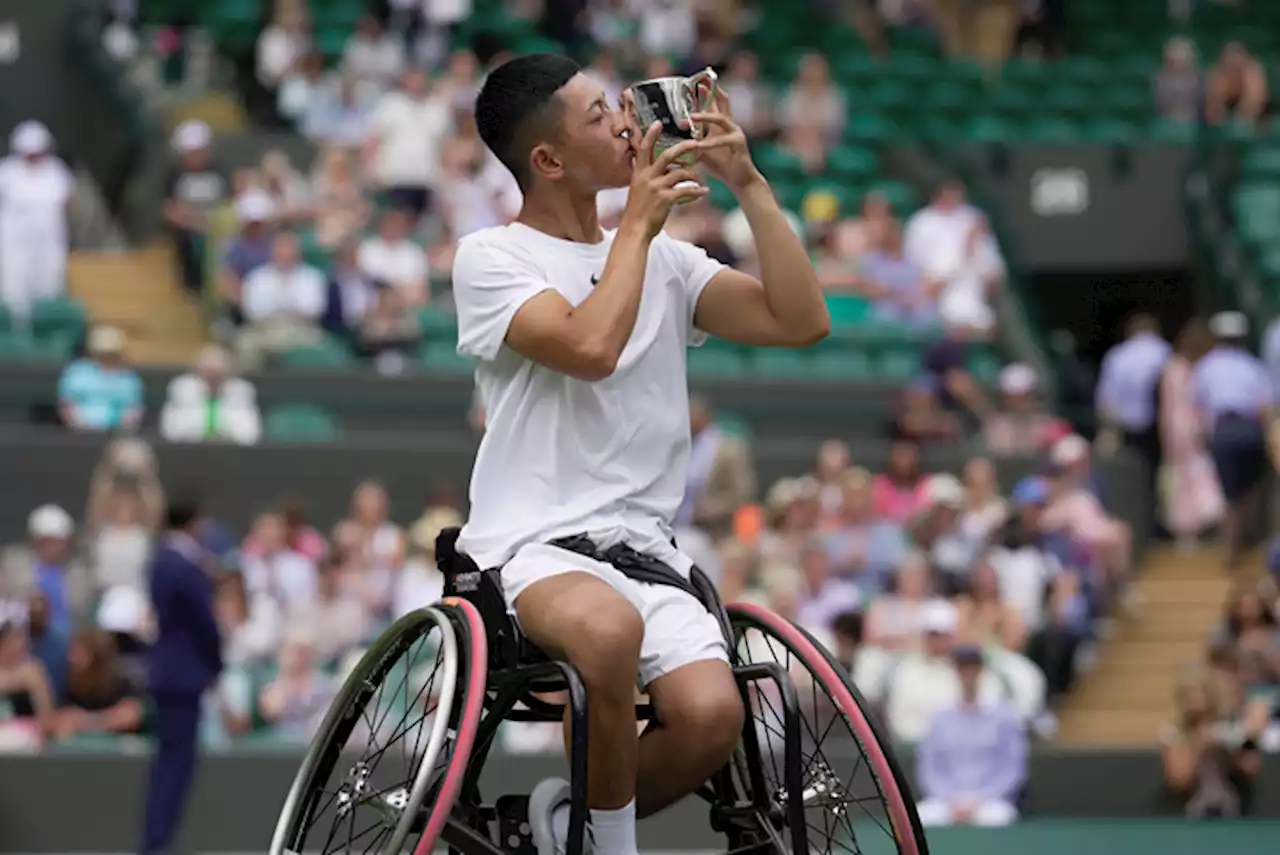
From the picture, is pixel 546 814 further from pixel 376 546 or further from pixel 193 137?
pixel 193 137

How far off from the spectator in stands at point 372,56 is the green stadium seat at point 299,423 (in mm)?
3645

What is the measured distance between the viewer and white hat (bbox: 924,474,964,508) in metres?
12.4

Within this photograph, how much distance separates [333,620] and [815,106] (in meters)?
6.50

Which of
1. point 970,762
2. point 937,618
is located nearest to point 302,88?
point 937,618

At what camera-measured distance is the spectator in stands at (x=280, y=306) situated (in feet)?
45.3

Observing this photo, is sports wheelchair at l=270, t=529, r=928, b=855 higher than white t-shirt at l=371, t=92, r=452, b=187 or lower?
lower

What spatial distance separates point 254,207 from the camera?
14188 mm

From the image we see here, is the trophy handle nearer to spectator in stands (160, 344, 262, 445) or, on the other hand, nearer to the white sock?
the white sock

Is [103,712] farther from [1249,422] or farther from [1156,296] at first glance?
[1156,296]

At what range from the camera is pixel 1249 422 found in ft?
45.7

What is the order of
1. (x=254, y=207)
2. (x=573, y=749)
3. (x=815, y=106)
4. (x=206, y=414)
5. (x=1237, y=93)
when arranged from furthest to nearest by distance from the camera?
1. (x=1237, y=93)
2. (x=815, y=106)
3. (x=254, y=207)
4. (x=206, y=414)
5. (x=573, y=749)

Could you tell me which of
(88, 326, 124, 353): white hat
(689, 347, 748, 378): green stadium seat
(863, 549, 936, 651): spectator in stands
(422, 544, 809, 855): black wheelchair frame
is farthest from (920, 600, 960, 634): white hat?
(422, 544, 809, 855): black wheelchair frame

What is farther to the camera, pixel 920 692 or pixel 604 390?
pixel 920 692

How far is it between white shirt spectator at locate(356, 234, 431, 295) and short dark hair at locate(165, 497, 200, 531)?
15.8ft
